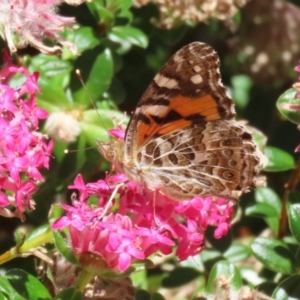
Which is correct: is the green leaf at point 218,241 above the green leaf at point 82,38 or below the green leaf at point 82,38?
below

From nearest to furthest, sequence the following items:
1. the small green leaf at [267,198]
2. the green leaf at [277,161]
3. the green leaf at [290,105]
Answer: the green leaf at [290,105], the green leaf at [277,161], the small green leaf at [267,198]

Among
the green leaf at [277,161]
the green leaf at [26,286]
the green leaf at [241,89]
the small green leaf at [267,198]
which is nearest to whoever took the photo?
the green leaf at [26,286]

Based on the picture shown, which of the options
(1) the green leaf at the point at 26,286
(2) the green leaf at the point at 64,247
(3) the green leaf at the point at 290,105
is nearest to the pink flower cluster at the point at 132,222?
(2) the green leaf at the point at 64,247

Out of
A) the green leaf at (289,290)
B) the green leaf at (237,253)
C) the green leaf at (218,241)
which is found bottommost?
the green leaf at (237,253)

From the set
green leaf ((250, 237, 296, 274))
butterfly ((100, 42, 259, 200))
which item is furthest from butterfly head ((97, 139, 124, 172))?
green leaf ((250, 237, 296, 274))

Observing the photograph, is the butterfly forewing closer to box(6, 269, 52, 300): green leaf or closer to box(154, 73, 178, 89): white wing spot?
box(154, 73, 178, 89): white wing spot

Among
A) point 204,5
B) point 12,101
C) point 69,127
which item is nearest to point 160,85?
point 12,101

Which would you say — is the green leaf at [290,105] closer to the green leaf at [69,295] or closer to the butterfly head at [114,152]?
the butterfly head at [114,152]

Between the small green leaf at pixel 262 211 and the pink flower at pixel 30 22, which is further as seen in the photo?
the small green leaf at pixel 262 211
